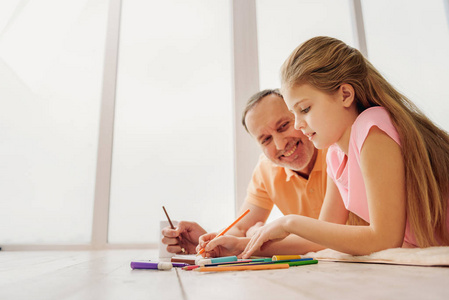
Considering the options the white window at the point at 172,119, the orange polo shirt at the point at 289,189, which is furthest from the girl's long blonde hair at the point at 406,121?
the white window at the point at 172,119

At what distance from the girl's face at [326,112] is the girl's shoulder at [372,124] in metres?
0.05

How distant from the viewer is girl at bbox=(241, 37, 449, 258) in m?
0.69

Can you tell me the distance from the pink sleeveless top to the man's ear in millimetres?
57

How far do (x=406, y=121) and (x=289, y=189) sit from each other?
715 millimetres

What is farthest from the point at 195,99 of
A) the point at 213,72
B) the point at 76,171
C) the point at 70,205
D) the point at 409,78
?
the point at 409,78

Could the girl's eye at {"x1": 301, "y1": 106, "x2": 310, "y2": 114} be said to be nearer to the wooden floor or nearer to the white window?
the wooden floor

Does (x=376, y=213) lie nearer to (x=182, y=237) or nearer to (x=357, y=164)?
(x=357, y=164)

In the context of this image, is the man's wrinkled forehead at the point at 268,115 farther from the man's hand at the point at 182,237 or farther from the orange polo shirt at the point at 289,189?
the man's hand at the point at 182,237

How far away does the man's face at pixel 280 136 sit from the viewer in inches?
50.4

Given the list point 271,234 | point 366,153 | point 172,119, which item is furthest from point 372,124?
point 172,119

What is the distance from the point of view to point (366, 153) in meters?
0.73

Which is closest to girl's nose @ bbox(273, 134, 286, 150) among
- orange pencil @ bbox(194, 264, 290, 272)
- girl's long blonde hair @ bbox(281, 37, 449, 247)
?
girl's long blonde hair @ bbox(281, 37, 449, 247)

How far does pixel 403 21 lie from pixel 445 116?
85 cm

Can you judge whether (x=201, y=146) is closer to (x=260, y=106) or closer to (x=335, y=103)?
(x=260, y=106)
